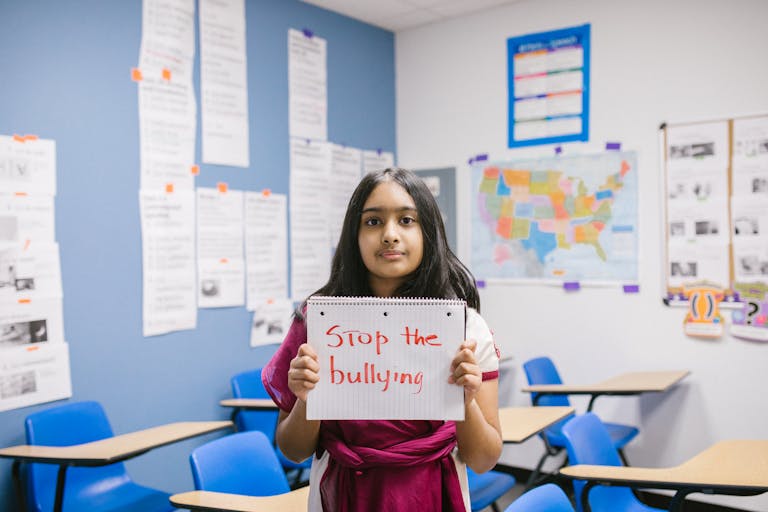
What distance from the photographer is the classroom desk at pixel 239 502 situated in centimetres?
171

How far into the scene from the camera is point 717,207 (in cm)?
336

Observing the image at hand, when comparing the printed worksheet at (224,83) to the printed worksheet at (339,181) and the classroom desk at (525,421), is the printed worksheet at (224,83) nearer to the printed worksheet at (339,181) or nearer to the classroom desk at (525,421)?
the printed worksheet at (339,181)

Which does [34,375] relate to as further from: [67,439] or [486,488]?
[486,488]

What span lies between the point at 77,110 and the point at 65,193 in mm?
369

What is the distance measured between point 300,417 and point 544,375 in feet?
8.83

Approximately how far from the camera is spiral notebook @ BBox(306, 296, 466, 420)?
3.55 feet

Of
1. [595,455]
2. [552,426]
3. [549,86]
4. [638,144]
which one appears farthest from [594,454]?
[549,86]

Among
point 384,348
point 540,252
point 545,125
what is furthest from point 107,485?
point 545,125

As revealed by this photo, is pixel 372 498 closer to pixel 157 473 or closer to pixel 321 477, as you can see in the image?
pixel 321 477

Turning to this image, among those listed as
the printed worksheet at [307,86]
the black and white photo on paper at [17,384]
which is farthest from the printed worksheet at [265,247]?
the black and white photo on paper at [17,384]

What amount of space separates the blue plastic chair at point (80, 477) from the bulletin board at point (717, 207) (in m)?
2.78

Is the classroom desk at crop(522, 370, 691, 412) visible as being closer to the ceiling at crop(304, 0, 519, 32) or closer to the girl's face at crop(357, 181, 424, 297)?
the girl's face at crop(357, 181, 424, 297)

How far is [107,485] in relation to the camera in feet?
8.82

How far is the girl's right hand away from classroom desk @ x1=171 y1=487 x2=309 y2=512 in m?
0.72
